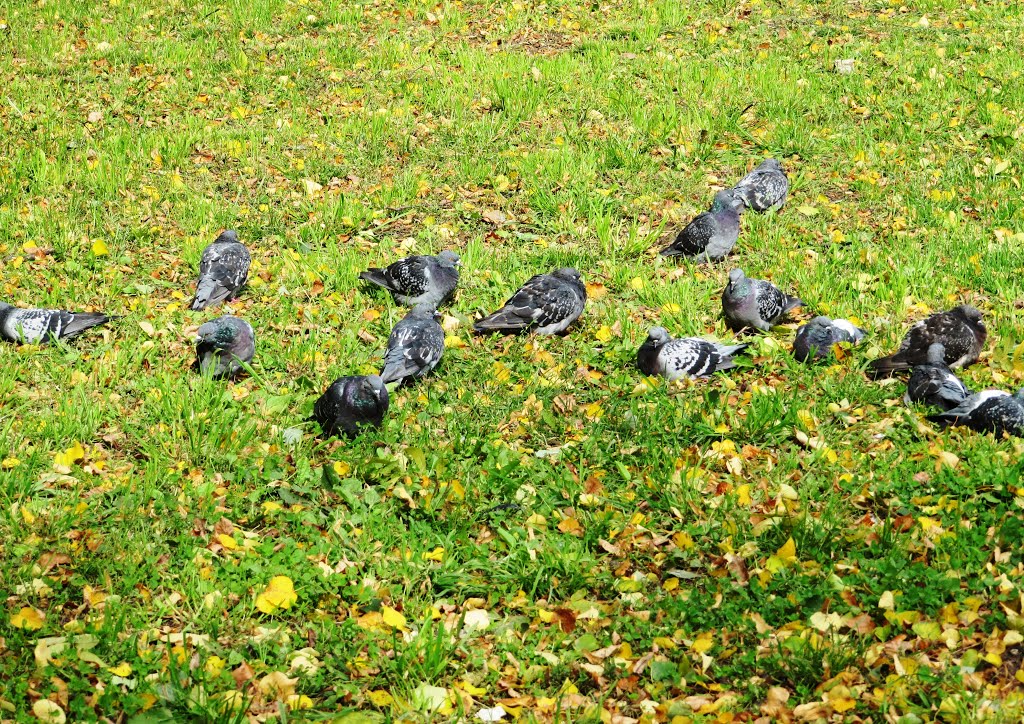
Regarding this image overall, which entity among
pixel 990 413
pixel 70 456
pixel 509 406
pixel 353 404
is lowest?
pixel 509 406

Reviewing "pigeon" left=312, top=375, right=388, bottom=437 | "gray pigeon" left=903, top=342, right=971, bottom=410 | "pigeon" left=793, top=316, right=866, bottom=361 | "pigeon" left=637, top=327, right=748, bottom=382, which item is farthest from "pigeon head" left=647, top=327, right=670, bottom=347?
"pigeon" left=312, top=375, right=388, bottom=437

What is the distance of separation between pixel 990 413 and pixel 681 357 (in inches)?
70.1

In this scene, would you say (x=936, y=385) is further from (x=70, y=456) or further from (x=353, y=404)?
(x=70, y=456)

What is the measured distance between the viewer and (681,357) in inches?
230

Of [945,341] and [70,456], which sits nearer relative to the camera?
[70,456]

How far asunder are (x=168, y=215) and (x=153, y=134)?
1628mm

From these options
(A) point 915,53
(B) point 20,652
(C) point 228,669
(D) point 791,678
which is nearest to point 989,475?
(D) point 791,678

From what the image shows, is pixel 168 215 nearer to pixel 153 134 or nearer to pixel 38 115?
pixel 153 134

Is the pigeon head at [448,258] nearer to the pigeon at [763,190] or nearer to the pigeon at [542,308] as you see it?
the pigeon at [542,308]

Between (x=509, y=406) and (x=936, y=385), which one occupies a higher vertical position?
(x=936, y=385)

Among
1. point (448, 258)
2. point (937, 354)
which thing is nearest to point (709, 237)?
point (448, 258)

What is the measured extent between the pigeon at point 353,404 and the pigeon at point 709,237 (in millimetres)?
3061

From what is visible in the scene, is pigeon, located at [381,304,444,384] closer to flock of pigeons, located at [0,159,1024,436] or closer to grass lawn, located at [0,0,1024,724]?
flock of pigeons, located at [0,159,1024,436]

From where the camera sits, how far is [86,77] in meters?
10.7
